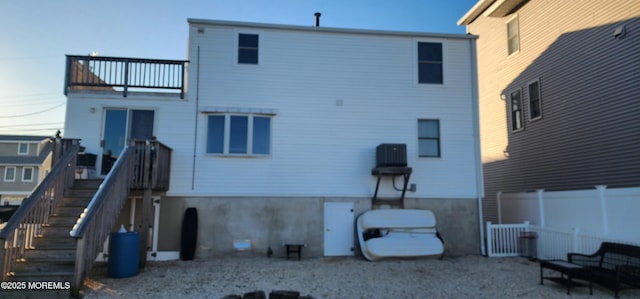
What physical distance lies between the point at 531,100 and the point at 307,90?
821 cm

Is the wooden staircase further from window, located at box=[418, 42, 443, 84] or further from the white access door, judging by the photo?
window, located at box=[418, 42, 443, 84]

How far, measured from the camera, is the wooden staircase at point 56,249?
654cm

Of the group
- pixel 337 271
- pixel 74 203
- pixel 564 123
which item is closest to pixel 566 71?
pixel 564 123

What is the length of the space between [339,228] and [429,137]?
3762 mm

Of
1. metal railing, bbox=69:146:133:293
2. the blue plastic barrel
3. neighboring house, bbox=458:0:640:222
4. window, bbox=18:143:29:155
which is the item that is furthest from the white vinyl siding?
window, bbox=18:143:29:155

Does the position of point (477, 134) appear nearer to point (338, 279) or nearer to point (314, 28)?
point (314, 28)

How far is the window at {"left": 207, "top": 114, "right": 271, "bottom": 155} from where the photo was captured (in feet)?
35.5

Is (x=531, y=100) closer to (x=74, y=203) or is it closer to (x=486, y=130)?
(x=486, y=130)

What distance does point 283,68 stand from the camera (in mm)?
11281

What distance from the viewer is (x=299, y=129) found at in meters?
11.1

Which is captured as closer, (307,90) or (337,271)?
(337,271)

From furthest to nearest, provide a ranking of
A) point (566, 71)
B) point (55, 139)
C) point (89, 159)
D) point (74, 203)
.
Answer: point (566, 71), point (89, 159), point (55, 139), point (74, 203)

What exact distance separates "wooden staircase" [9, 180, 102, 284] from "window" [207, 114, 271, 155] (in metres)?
3.27

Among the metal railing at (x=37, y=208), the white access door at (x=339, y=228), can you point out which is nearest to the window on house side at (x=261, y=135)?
the white access door at (x=339, y=228)
